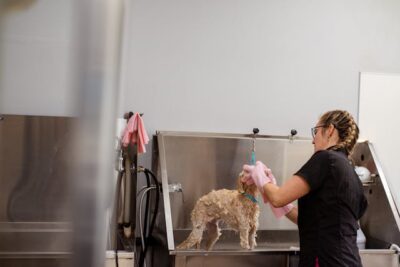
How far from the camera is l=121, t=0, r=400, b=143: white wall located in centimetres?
257

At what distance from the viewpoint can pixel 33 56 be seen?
708mm

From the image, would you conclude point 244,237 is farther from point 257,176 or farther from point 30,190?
point 30,190

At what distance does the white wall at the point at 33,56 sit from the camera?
657mm

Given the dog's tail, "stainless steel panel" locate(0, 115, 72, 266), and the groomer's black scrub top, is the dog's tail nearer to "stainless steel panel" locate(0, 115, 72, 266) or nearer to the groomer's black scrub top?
the groomer's black scrub top

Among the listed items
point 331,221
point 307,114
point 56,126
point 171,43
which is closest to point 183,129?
point 171,43

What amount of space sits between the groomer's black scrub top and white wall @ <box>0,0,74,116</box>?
4.07ft

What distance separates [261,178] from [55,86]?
1.31m

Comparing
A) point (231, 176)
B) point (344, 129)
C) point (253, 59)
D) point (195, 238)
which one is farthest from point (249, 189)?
point (253, 59)

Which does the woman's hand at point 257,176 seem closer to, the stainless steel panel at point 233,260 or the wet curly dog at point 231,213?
the wet curly dog at point 231,213

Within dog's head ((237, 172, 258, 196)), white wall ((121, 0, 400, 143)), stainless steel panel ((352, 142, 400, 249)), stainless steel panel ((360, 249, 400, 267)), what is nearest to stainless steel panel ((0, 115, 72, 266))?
dog's head ((237, 172, 258, 196))

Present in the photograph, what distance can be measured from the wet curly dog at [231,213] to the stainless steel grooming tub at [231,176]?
0.23 m

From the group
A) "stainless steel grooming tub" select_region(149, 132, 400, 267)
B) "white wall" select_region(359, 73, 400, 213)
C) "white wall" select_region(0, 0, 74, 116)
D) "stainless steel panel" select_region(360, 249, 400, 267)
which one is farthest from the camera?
"white wall" select_region(359, 73, 400, 213)

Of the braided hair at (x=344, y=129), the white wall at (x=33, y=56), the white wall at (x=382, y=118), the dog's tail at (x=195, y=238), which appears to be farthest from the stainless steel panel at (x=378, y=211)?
the white wall at (x=33, y=56)

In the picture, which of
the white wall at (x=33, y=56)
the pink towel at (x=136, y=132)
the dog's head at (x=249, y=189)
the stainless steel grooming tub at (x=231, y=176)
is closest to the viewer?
the white wall at (x=33, y=56)
